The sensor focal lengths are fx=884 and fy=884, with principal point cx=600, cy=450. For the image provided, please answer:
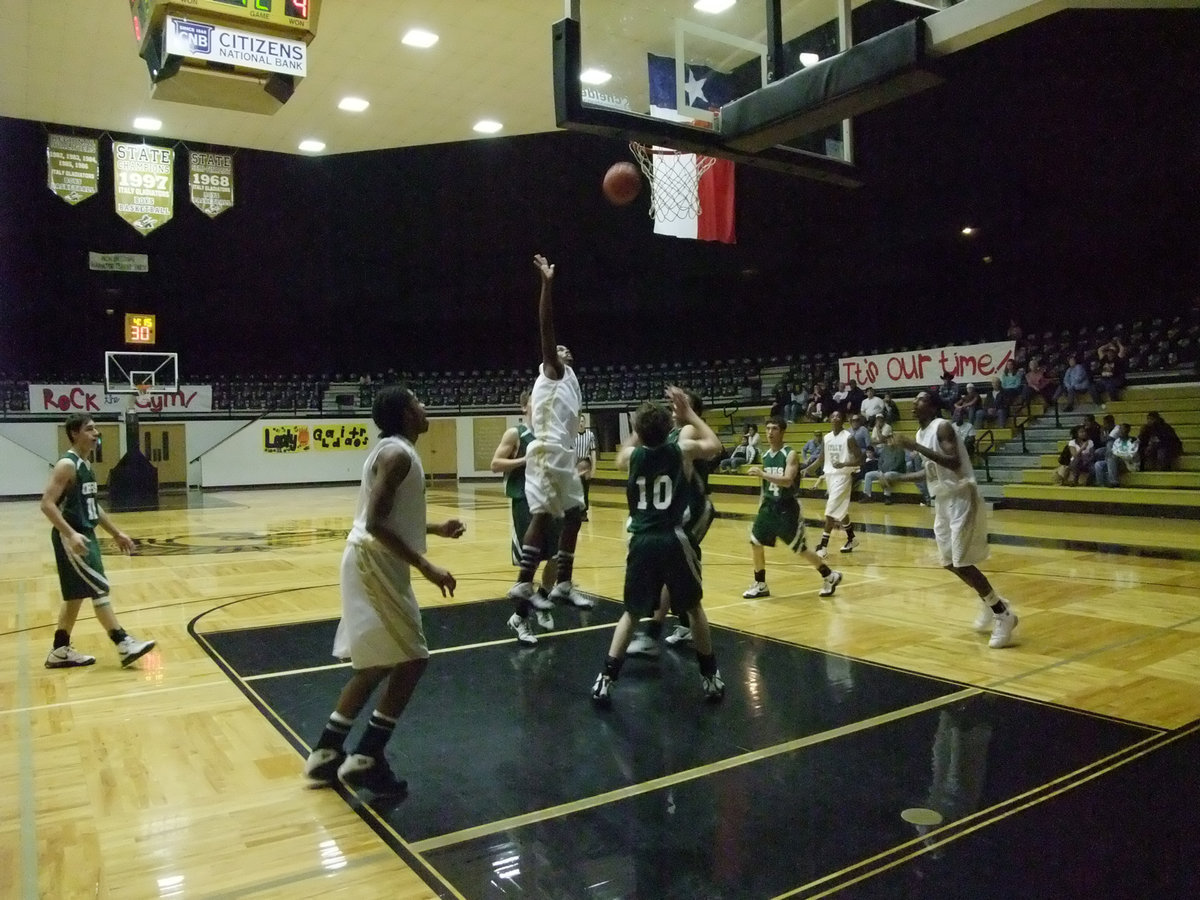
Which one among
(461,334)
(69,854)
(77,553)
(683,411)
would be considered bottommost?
(69,854)

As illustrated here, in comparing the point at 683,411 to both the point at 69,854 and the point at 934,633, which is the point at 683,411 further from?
the point at 69,854

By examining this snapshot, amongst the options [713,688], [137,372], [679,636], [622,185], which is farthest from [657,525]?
[137,372]

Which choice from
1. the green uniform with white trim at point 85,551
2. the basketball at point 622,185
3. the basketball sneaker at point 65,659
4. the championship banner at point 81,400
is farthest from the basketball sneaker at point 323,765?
the championship banner at point 81,400

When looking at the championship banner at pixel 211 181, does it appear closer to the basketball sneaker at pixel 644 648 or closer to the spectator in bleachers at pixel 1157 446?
the basketball sneaker at pixel 644 648

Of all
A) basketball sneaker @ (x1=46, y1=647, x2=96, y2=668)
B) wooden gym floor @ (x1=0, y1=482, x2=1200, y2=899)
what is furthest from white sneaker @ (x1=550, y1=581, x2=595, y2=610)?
basketball sneaker @ (x1=46, y1=647, x2=96, y2=668)

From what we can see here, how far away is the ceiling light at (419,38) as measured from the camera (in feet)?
40.1

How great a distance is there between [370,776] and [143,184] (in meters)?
14.9

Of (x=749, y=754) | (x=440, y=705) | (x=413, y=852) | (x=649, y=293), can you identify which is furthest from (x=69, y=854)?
(x=649, y=293)

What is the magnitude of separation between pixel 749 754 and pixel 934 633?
2.67 meters

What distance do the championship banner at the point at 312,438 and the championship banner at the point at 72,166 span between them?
10.8 metres

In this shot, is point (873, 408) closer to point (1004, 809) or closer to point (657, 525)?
point (657, 525)

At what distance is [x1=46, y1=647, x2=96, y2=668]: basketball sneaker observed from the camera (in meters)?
5.57

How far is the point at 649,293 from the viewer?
2436 cm

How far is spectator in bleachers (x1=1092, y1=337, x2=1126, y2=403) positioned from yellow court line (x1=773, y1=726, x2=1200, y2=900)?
12310 mm
